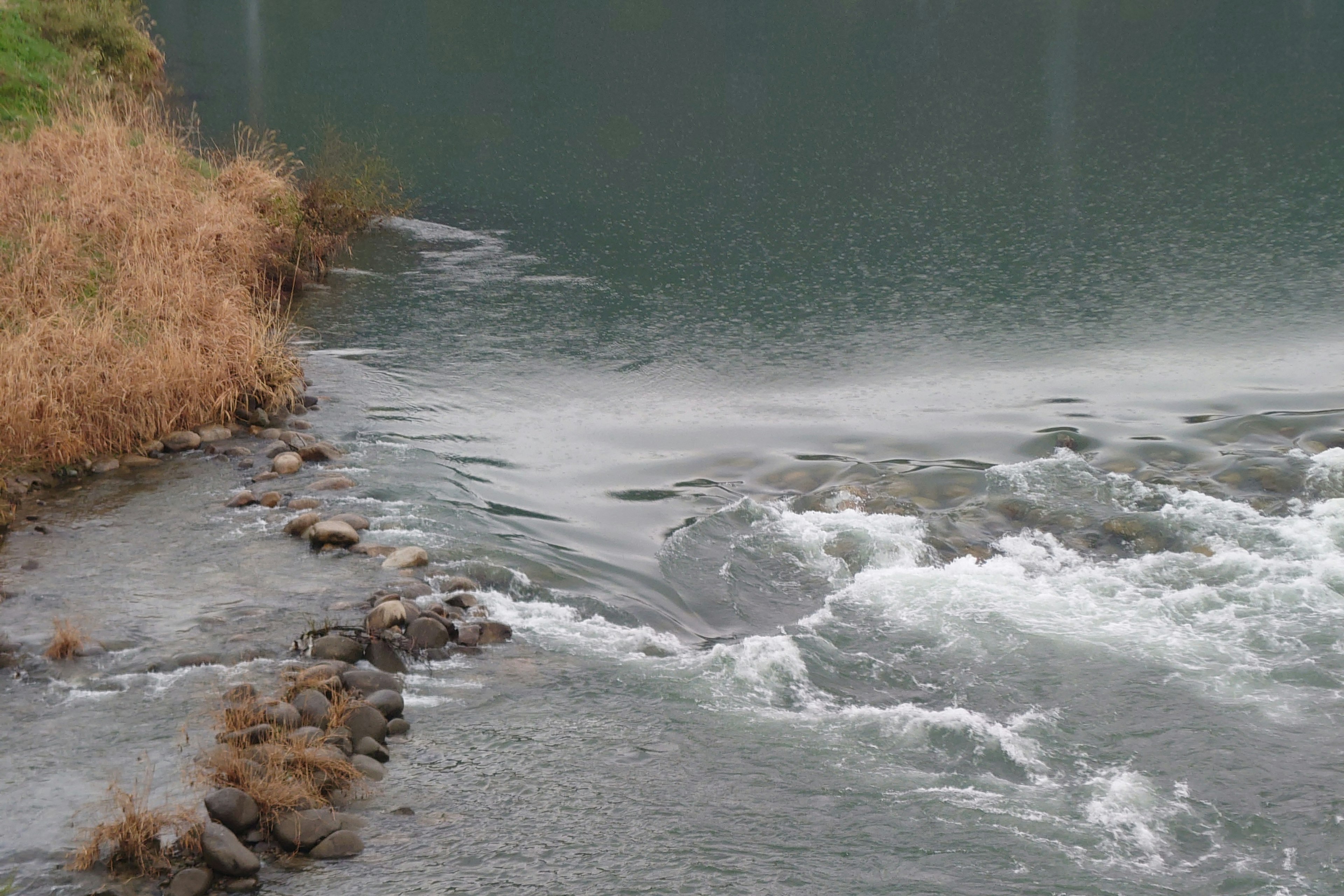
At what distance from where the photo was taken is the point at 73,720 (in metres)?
9.28

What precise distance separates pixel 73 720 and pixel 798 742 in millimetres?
5552

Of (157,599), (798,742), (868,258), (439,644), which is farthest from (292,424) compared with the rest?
(868,258)

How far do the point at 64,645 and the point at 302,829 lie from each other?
365cm

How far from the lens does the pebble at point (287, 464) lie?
48.8 ft

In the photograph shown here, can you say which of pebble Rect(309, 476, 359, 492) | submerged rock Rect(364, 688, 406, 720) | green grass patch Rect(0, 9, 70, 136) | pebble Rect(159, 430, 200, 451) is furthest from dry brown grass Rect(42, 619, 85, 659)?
green grass patch Rect(0, 9, 70, 136)

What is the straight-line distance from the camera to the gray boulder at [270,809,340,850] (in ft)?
25.6

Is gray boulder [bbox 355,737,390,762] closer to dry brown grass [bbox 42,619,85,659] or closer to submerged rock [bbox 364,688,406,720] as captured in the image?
submerged rock [bbox 364,688,406,720]

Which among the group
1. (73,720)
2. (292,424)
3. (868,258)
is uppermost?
(868,258)

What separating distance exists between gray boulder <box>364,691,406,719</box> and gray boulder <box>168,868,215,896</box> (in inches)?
82.7

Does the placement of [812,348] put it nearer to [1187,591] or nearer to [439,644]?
[1187,591]

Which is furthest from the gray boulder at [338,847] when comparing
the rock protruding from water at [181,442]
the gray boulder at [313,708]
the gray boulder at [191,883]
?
the rock protruding from water at [181,442]

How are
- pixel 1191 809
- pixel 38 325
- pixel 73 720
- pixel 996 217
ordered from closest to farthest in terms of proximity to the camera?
1. pixel 1191 809
2. pixel 73 720
3. pixel 38 325
4. pixel 996 217

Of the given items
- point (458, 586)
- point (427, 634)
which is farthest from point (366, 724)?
point (458, 586)

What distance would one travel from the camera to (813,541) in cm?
1322
